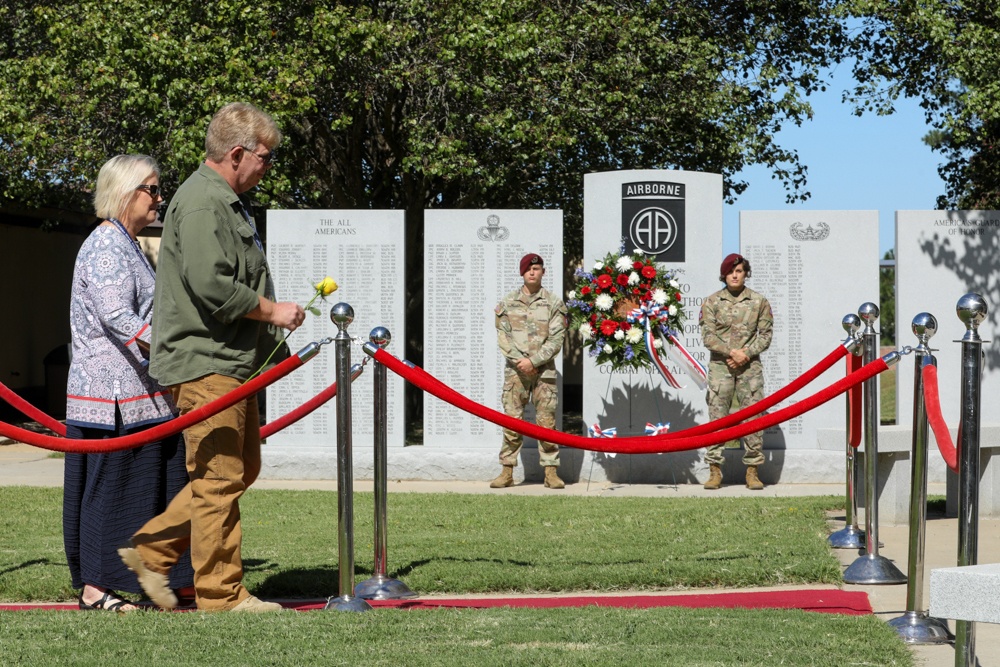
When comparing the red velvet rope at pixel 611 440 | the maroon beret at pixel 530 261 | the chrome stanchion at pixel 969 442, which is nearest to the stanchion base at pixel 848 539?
the red velvet rope at pixel 611 440

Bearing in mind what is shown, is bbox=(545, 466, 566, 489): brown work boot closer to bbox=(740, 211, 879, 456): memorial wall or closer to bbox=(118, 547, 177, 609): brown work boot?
bbox=(740, 211, 879, 456): memorial wall

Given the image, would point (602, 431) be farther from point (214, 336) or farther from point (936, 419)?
point (214, 336)

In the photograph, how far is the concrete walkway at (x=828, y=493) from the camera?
4.79 meters

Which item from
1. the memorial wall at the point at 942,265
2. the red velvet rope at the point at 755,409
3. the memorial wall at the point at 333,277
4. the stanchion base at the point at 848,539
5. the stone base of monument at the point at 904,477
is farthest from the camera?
the memorial wall at the point at 333,277

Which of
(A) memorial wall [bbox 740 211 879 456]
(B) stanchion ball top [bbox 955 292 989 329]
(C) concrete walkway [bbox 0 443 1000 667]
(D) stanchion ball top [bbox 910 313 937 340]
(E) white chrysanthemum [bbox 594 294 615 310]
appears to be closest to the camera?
(B) stanchion ball top [bbox 955 292 989 329]

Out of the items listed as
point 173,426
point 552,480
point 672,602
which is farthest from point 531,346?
point 173,426

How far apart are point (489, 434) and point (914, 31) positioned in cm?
819

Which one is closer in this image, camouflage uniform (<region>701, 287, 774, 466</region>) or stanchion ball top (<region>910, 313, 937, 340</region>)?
stanchion ball top (<region>910, 313, 937, 340</region>)

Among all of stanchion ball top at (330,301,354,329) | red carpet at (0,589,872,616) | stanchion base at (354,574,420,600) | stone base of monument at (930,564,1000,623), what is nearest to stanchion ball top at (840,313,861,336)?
red carpet at (0,589,872,616)

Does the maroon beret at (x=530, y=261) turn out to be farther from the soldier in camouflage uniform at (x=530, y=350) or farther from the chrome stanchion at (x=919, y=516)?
the chrome stanchion at (x=919, y=516)

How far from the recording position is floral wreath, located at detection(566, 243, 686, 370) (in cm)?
1051

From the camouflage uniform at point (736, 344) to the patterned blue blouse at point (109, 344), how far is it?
618 centimetres

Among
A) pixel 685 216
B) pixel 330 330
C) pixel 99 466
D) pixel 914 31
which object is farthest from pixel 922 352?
pixel 914 31

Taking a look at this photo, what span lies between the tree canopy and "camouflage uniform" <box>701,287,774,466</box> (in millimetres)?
4616
